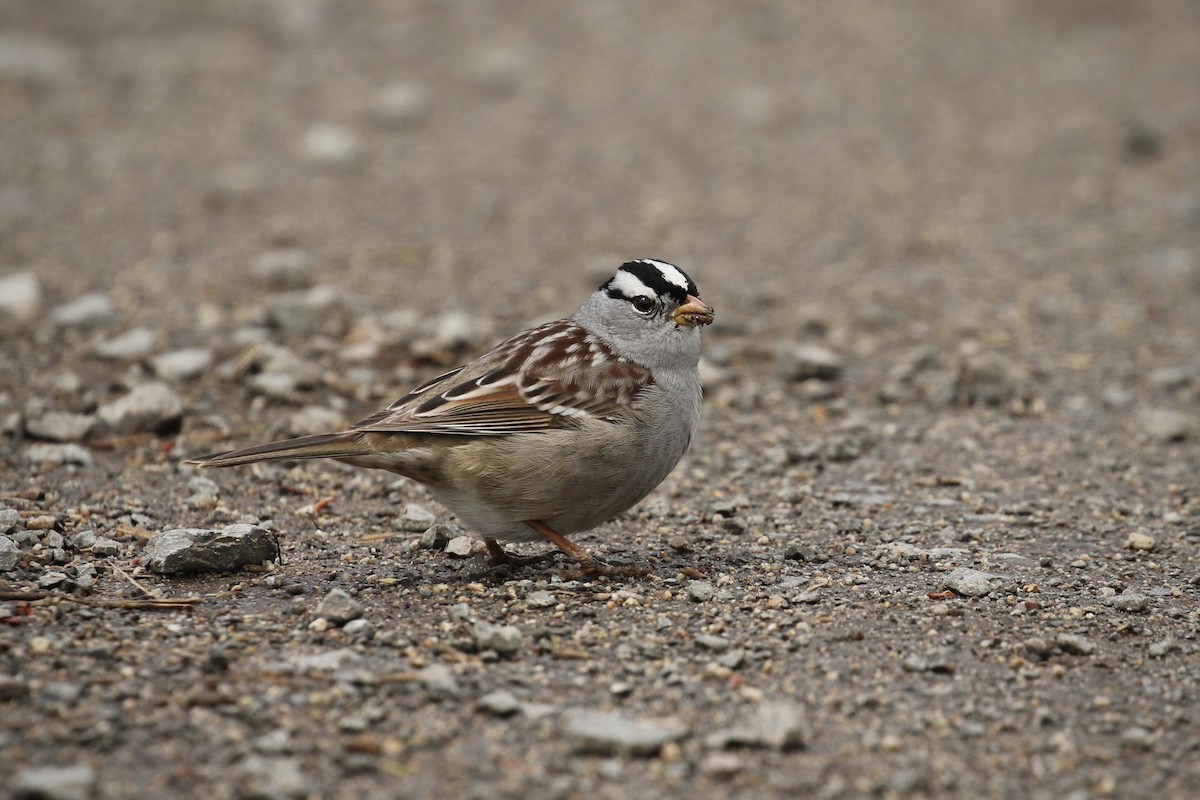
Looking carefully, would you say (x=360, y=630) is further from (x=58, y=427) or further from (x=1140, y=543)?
(x=1140, y=543)

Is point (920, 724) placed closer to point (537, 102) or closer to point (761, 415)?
point (761, 415)

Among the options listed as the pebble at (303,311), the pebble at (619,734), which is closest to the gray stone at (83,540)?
the pebble at (619,734)

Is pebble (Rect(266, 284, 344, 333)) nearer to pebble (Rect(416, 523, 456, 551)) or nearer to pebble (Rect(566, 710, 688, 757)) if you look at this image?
pebble (Rect(416, 523, 456, 551))

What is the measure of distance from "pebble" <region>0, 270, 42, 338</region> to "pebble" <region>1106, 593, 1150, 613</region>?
5.88 metres

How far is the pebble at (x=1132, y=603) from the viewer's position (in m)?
4.75

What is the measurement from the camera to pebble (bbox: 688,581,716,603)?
190 inches

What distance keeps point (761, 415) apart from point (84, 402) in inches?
137

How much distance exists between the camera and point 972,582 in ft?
16.1

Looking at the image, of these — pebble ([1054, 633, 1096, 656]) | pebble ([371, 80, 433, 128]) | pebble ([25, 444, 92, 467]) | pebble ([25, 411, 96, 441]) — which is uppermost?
pebble ([371, 80, 433, 128])

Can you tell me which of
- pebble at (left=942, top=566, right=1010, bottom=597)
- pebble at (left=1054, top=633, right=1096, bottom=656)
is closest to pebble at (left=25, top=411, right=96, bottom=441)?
pebble at (left=942, top=566, right=1010, bottom=597)

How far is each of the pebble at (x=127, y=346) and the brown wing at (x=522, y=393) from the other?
8.74 ft

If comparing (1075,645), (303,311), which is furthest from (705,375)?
(1075,645)

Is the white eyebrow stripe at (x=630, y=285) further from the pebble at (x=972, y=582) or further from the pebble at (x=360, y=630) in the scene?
the pebble at (x=360, y=630)

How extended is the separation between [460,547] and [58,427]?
218cm
